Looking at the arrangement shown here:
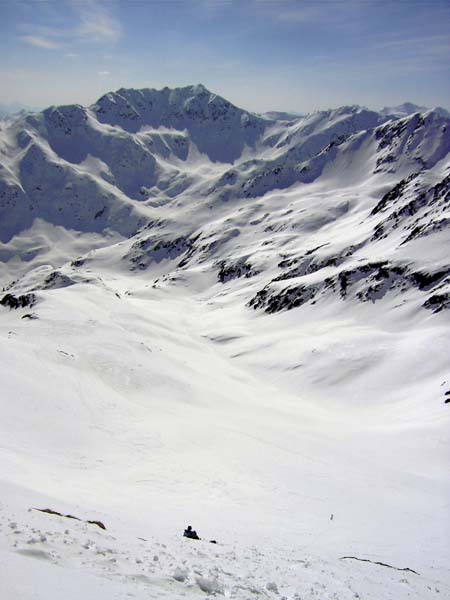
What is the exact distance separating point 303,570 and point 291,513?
22.3 feet

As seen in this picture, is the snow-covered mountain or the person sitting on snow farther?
the person sitting on snow

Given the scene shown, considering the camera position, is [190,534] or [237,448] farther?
[237,448]

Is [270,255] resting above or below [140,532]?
above

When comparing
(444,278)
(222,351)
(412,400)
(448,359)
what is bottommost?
(222,351)

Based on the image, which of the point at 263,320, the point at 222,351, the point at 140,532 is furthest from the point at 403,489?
the point at 263,320

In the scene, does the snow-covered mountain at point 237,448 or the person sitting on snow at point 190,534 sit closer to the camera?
the snow-covered mountain at point 237,448

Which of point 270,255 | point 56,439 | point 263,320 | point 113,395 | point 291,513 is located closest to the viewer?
point 291,513

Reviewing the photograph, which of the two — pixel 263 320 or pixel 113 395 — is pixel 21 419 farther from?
pixel 263 320

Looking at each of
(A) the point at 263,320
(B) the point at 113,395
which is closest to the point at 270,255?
(A) the point at 263,320

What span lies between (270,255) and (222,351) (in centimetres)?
8660

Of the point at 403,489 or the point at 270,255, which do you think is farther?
the point at 270,255

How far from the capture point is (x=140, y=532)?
49.2ft

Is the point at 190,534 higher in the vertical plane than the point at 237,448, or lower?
higher

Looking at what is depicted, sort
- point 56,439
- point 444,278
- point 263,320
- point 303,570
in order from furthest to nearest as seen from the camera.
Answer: point 263,320
point 444,278
point 56,439
point 303,570
